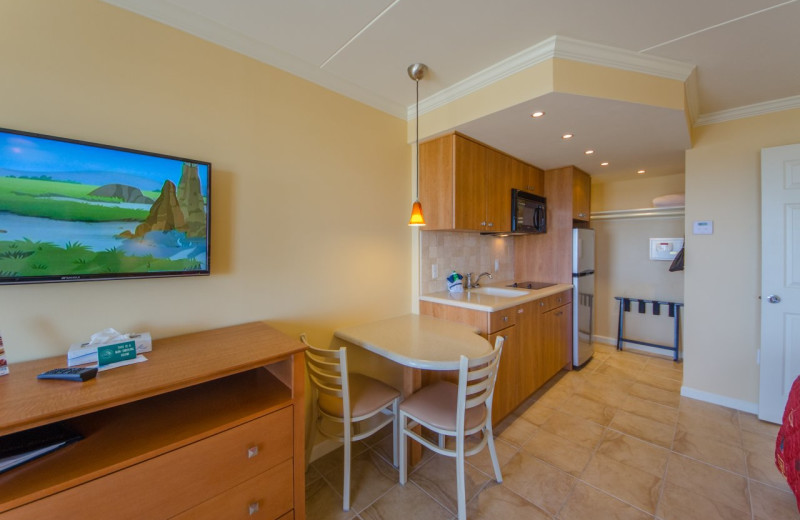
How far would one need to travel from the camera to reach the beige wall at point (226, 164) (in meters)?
1.17

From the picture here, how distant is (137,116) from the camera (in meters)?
1.35

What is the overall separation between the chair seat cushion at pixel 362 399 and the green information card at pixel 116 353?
0.93 meters

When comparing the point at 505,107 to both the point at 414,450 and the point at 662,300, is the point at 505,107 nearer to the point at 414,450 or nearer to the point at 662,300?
the point at 414,450

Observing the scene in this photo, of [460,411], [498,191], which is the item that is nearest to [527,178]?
[498,191]

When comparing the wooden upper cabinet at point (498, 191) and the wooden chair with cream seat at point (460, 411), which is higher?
the wooden upper cabinet at point (498, 191)

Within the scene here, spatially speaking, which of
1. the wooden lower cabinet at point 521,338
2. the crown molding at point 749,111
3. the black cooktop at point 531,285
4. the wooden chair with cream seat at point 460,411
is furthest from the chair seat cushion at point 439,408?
the crown molding at point 749,111

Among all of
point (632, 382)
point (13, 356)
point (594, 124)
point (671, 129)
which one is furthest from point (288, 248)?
point (632, 382)

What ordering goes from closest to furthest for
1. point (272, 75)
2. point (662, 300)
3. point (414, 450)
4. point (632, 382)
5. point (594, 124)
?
point (272, 75) < point (414, 450) < point (594, 124) < point (632, 382) < point (662, 300)

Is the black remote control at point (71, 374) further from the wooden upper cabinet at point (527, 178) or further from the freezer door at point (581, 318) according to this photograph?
the freezer door at point (581, 318)

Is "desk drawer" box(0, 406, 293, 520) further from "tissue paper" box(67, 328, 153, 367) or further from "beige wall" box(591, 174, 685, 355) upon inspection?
"beige wall" box(591, 174, 685, 355)

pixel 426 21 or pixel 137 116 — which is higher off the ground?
pixel 426 21

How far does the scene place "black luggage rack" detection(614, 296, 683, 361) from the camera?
140 inches

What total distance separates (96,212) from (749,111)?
432 cm

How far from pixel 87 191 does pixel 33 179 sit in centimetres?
14
